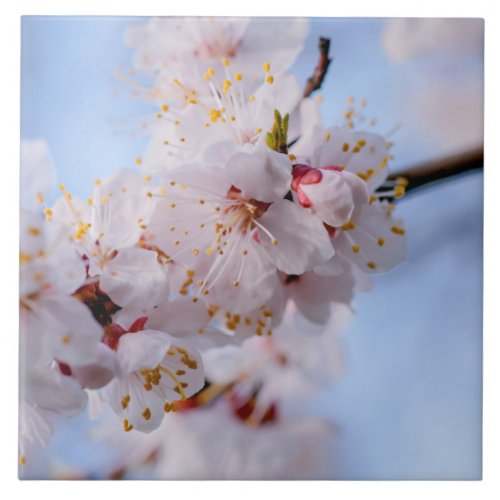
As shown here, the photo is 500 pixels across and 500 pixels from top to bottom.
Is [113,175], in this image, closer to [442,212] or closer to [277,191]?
[277,191]

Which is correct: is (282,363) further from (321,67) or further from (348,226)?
(321,67)

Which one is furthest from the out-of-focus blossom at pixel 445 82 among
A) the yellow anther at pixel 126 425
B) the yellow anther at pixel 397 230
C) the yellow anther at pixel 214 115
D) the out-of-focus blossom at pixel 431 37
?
the yellow anther at pixel 126 425

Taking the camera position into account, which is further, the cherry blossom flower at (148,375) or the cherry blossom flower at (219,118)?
the cherry blossom flower at (219,118)

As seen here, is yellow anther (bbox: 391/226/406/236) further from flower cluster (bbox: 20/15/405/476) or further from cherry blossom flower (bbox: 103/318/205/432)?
cherry blossom flower (bbox: 103/318/205/432)

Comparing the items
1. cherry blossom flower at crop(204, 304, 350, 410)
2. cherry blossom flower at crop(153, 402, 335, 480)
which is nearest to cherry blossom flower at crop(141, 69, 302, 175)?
cherry blossom flower at crop(204, 304, 350, 410)

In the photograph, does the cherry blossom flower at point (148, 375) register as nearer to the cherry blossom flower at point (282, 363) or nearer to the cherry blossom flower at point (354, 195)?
the cherry blossom flower at point (282, 363)

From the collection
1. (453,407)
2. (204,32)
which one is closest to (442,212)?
(453,407)
